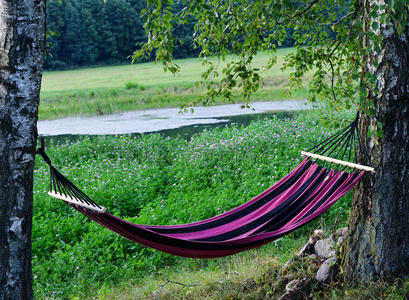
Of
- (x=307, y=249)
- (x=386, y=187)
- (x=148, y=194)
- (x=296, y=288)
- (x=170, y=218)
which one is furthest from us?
(x=148, y=194)

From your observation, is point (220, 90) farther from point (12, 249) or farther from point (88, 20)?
point (88, 20)

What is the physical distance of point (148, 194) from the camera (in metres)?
5.00

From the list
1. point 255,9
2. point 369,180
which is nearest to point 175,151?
point 255,9

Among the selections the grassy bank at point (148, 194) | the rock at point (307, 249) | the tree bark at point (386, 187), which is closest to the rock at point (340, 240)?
the tree bark at point (386, 187)

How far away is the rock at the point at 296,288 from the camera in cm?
260

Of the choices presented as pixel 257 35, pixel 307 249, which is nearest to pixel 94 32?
pixel 257 35

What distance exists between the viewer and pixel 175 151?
6.78 metres

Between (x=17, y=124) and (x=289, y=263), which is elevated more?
(x=17, y=124)

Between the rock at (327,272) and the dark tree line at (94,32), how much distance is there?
90.9ft

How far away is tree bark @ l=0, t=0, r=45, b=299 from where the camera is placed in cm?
199

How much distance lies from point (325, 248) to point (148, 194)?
2.50 meters

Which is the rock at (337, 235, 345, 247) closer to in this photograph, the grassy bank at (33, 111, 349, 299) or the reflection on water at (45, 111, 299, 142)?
the grassy bank at (33, 111, 349, 299)

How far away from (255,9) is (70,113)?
11733 mm

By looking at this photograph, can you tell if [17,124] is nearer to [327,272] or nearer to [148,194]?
[327,272]
